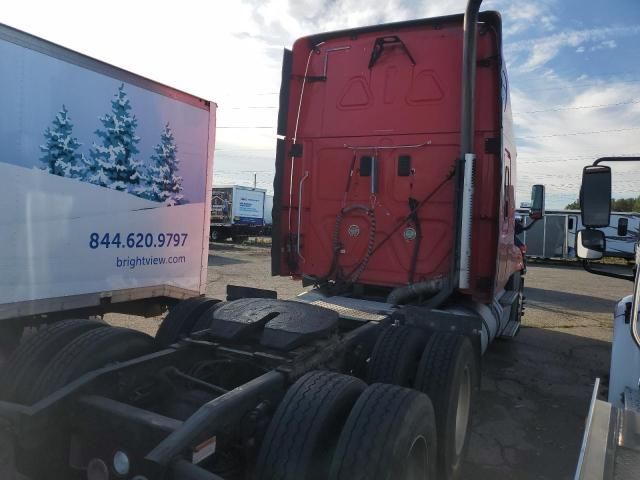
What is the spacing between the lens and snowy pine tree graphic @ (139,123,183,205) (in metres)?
5.59

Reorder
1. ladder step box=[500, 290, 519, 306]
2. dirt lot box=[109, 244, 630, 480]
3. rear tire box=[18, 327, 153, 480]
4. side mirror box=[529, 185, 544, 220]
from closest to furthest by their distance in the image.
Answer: rear tire box=[18, 327, 153, 480], dirt lot box=[109, 244, 630, 480], ladder step box=[500, 290, 519, 306], side mirror box=[529, 185, 544, 220]

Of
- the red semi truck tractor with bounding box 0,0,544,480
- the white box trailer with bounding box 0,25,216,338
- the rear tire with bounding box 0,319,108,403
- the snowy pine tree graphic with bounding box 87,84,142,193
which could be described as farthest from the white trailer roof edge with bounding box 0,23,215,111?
the rear tire with bounding box 0,319,108,403

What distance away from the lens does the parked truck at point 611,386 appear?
152 centimetres

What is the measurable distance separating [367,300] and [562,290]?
12632 millimetres

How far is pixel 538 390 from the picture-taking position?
18.3 feet

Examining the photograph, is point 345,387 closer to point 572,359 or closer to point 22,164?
point 22,164

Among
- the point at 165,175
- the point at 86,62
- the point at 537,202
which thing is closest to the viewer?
the point at 86,62

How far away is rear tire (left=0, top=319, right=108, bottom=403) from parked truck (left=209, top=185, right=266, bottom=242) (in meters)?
27.0

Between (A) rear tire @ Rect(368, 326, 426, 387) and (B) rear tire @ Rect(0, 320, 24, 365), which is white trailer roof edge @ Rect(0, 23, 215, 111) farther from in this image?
(A) rear tire @ Rect(368, 326, 426, 387)

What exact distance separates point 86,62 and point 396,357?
410 centimetres

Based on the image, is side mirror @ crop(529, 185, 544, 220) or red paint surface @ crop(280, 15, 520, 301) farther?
side mirror @ crop(529, 185, 544, 220)

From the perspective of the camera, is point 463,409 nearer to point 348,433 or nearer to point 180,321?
point 348,433

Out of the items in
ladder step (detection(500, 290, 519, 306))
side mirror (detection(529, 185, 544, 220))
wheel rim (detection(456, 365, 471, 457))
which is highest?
side mirror (detection(529, 185, 544, 220))

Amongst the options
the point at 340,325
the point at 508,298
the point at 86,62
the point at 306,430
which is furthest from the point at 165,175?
the point at 508,298
